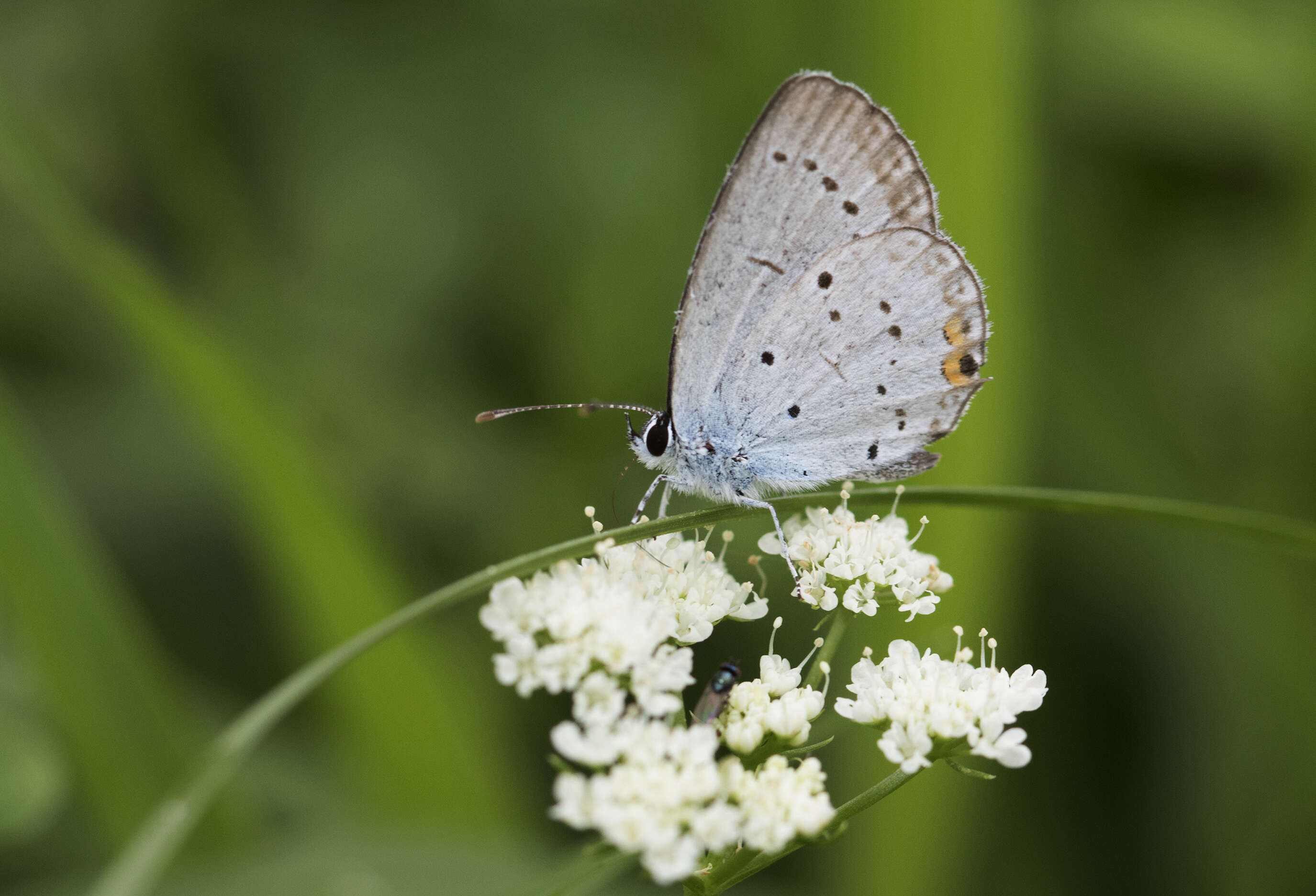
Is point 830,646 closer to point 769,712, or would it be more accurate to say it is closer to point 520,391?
point 769,712

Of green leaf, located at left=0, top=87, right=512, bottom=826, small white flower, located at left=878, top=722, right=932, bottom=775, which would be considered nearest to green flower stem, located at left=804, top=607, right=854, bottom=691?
small white flower, located at left=878, top=722, right=932, bottom=775

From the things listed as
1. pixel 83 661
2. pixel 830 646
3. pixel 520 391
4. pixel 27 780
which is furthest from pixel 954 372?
pixel 27 780

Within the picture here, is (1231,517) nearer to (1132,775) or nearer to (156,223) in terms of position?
(1132,775)

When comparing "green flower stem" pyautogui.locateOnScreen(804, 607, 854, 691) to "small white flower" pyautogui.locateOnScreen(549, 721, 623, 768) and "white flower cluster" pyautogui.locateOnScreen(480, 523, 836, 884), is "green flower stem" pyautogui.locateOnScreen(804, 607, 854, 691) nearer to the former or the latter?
"white flower cluster" pyautogui.locateOnScreen(480, 523, 836, 884)

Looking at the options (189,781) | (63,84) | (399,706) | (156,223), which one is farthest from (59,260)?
(189,781)

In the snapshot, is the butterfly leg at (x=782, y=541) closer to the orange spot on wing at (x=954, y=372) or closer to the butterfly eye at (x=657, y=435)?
the butterfly eye at (x=657, y=435)

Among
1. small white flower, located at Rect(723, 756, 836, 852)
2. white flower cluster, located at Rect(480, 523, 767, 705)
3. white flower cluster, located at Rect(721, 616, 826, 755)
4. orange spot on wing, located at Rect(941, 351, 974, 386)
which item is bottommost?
small white flower, located at Rect(723, 756, 836, 852)

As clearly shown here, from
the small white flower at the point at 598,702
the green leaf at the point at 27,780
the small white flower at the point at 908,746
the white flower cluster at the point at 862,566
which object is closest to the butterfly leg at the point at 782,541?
the white flower cluster at the point at 862,566
